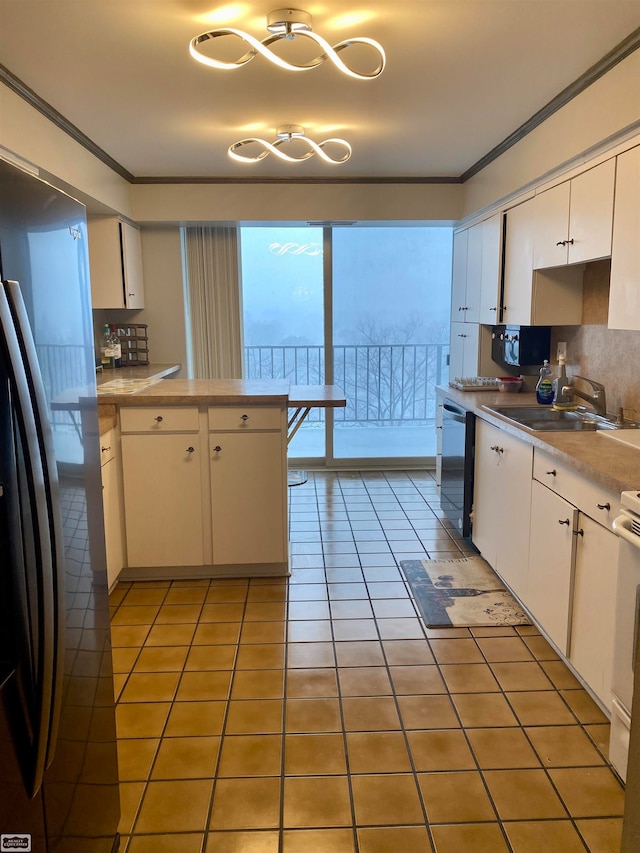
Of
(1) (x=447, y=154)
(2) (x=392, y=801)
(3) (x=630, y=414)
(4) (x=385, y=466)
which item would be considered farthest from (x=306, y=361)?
(2) (x=392, y=801)

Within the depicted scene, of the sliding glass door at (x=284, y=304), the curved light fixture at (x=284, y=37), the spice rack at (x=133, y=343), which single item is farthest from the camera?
the sliding glass door at (x=284, y=304)

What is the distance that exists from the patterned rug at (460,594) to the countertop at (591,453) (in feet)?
2.74

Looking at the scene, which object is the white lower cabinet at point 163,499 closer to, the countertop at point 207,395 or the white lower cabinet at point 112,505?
the white lower cabinet at point 112,505

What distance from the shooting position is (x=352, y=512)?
439cm

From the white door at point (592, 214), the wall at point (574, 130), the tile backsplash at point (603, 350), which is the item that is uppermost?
the wall at point (574, 130)

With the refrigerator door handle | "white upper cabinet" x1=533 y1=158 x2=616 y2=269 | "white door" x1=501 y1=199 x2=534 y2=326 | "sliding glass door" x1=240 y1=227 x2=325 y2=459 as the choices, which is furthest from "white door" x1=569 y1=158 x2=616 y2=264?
"sliding glass door" x1=240 y1=227 x2=325 y2=459

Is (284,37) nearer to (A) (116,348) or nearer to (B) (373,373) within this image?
(A) (116,348)

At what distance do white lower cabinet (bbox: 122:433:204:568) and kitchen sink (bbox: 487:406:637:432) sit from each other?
1.62 meters

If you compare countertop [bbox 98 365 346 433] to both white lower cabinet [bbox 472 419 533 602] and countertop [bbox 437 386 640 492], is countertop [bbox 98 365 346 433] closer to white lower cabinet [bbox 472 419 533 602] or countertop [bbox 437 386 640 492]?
white lower cabinet [bbox 472 419 533 602]

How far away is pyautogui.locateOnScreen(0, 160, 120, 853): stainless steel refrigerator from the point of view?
1038 millimetres

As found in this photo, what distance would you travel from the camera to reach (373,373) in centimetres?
561

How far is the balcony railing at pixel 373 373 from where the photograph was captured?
552 cm

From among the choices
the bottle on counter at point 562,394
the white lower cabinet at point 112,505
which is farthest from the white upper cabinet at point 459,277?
the white lower cabinet at point 112,505

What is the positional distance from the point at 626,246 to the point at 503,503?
1.28 m
